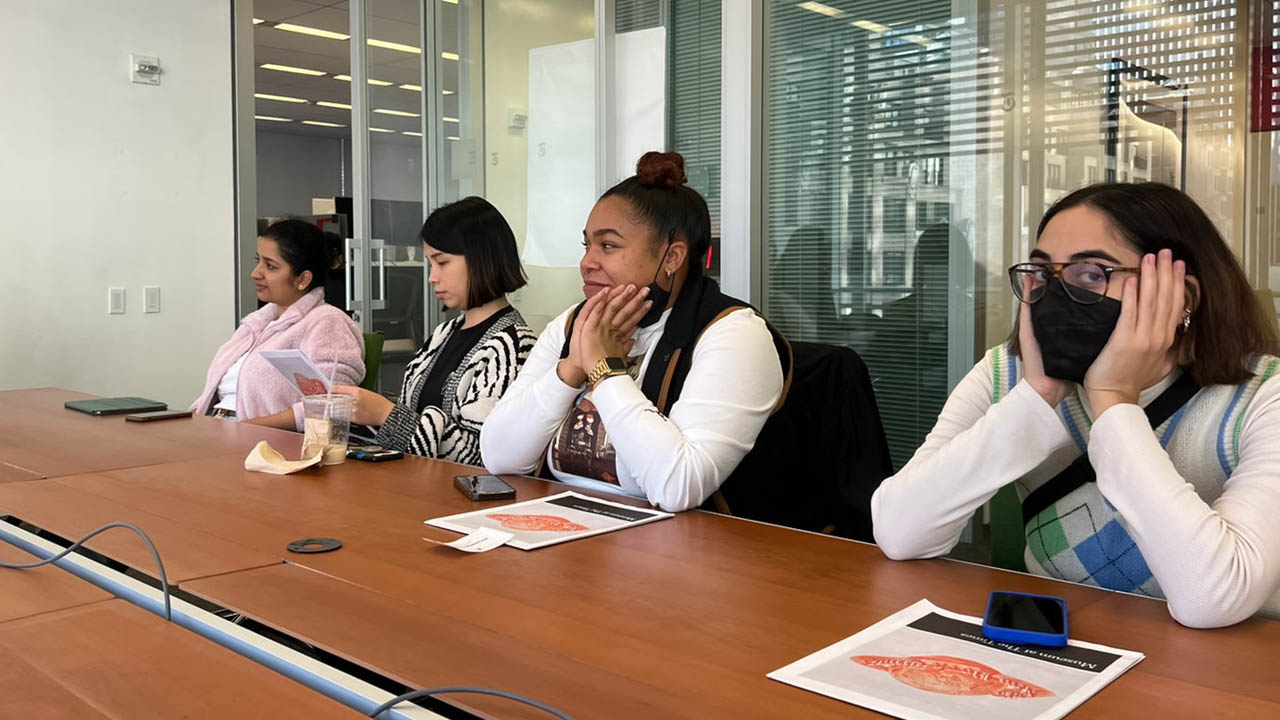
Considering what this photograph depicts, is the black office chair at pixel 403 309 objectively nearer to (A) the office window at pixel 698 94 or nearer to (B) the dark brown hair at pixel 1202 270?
(A) the office window at pixel 698 94

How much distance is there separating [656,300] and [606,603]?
101 centimetres

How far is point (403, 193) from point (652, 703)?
13.6ft

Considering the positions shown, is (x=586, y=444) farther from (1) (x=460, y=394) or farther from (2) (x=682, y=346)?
(1) (x=460, y=394)

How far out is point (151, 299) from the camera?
15.2 ft

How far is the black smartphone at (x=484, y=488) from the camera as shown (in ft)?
5.96

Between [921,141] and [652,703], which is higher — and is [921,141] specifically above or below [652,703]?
above

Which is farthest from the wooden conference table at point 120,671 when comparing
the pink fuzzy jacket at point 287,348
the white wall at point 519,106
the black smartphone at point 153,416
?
the white wall at point 519,106

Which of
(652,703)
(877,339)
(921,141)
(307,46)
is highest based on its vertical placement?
(307,46)

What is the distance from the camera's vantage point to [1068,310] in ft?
4.66

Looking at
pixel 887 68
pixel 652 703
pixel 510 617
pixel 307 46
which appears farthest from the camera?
Result: pixel 307 46

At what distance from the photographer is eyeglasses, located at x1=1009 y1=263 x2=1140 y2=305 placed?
4.66 feet

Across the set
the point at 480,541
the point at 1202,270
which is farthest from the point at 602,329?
the point at 1202,270

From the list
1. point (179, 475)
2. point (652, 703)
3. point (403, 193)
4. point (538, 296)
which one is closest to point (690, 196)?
point (179, 475)

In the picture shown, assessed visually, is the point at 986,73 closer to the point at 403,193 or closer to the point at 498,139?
the point at 498,139
